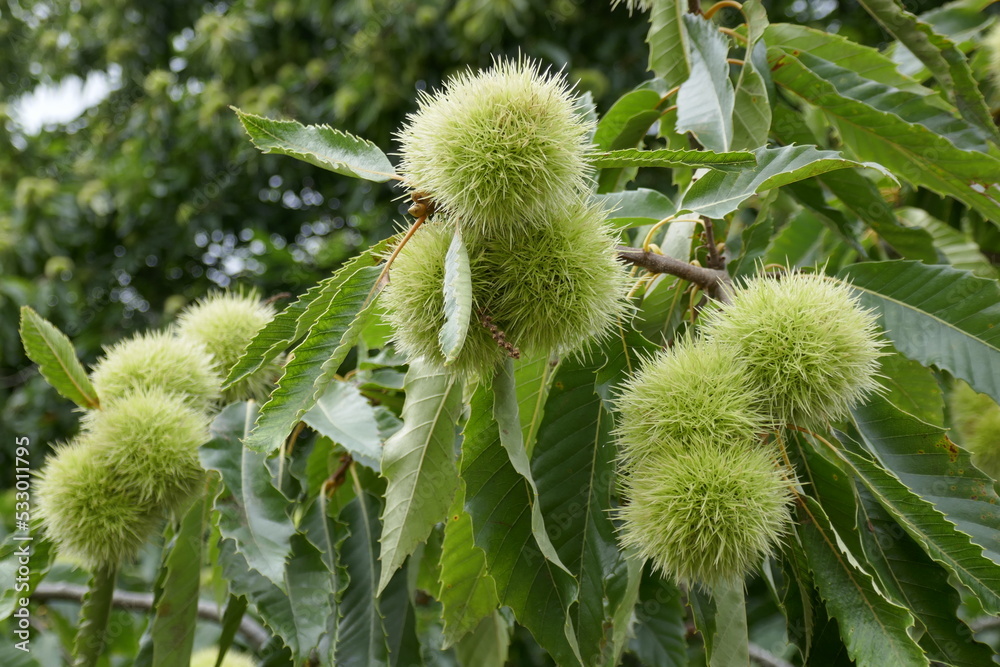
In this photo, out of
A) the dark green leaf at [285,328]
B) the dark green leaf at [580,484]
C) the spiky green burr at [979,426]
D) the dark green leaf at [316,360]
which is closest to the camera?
the dark green leaf at [316,360]

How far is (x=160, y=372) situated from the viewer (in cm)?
140

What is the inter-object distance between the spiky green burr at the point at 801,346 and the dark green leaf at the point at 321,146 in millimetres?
513

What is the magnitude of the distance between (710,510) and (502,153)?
0.50 metres

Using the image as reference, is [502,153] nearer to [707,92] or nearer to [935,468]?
[707,92]

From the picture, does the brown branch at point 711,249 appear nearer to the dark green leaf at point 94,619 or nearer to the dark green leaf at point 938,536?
the dark green leaf at point 938,536

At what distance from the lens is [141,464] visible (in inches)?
50.6

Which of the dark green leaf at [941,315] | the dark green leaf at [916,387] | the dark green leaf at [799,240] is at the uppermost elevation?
the dark green leaf at [941,315]

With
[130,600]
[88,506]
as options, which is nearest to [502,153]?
[88,506]

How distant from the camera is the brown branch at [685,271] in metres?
1.11

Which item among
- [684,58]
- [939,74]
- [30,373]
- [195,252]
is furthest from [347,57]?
[939,74]

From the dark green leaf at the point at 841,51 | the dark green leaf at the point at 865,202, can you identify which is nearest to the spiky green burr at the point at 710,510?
the dark green leaf at the point at 865,202

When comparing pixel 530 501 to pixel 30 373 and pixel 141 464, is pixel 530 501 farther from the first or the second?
pixel 30 373

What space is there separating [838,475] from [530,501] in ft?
1.41

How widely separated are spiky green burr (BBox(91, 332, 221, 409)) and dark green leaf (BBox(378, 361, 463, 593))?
56cm
